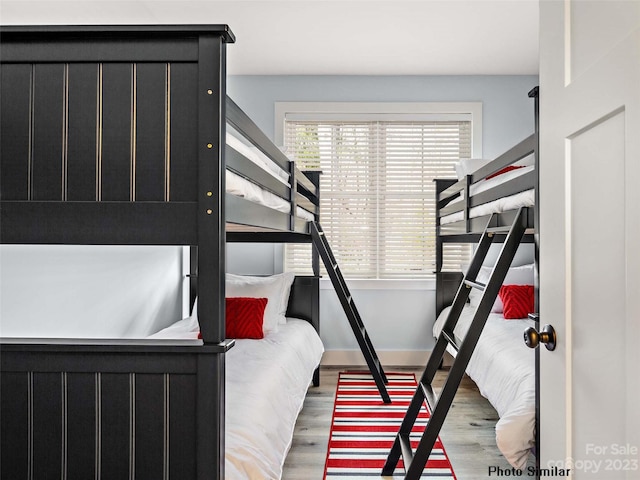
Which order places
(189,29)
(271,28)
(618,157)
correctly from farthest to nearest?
(271,28) < (189,29) < (618,157)

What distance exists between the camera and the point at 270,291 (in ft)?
12.6

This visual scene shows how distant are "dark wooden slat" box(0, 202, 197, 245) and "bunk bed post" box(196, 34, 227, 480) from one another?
→ 5 centimetres

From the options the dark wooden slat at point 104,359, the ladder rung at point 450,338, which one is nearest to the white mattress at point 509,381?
the ladder rung at point 450,338

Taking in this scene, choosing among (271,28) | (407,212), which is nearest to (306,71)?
(271,28)

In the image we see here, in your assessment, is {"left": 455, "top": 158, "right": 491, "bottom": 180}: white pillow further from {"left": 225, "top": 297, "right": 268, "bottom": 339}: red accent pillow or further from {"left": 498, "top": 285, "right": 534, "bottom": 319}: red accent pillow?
{"left": 225, "top": 297, "right": 268, "bottom": 339}: red accent pillow

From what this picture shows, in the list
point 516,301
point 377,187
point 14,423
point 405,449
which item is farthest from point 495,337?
point 14,423

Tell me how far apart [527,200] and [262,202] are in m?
1.11

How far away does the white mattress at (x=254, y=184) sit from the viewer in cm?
192

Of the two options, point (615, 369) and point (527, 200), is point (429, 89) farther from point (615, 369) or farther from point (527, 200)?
point (615, 369)

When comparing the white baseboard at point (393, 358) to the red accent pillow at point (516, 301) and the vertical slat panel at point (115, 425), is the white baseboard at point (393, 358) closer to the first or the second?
the red accent pillow at point (516, 301)

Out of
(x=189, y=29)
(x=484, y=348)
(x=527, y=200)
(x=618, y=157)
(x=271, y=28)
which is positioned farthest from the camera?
(x=271, y=28)

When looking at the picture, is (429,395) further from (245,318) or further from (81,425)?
(81,425)

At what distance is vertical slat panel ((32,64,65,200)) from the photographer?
1346 millimetres

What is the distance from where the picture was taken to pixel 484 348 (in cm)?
309
